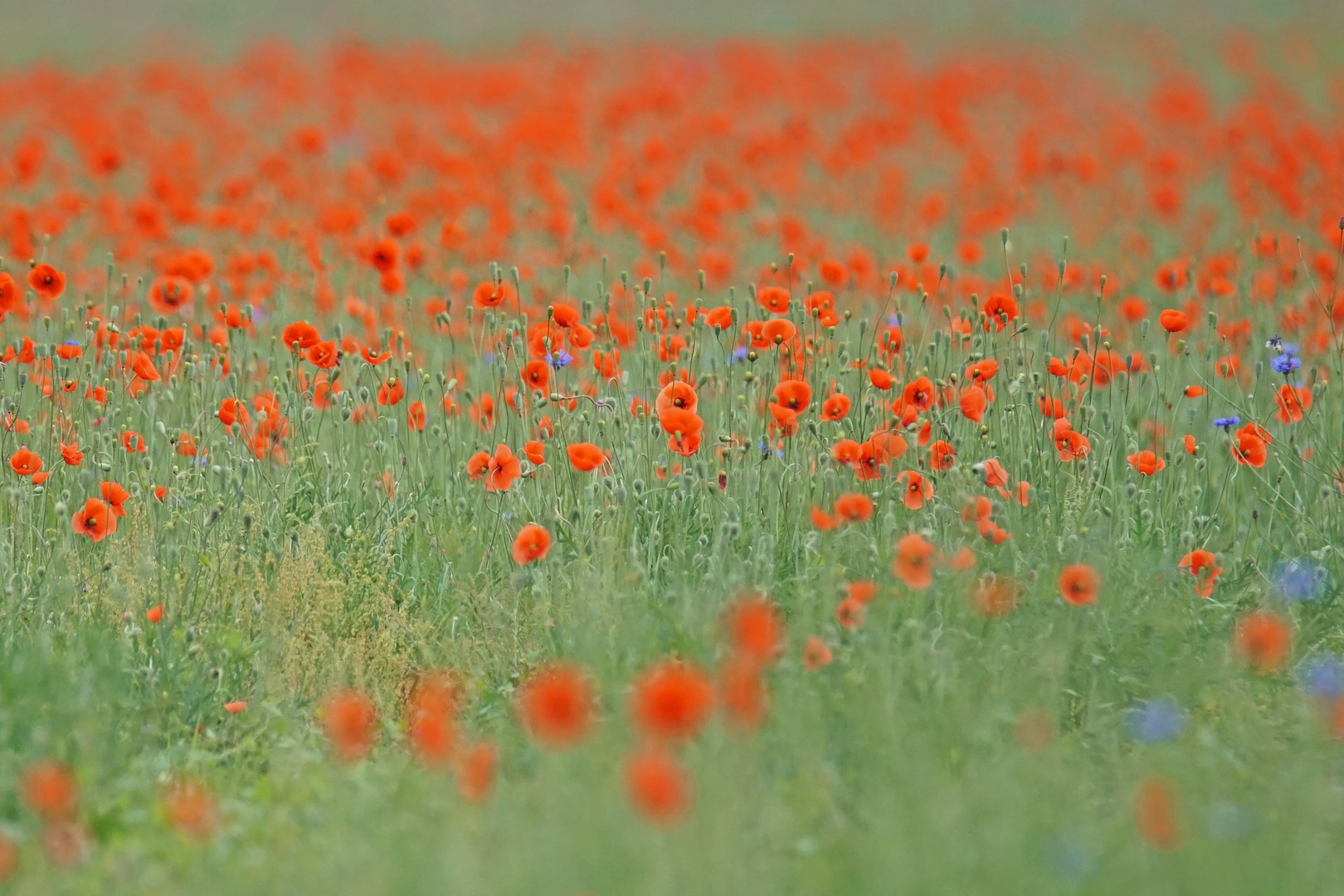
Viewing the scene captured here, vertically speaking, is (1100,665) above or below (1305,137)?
below

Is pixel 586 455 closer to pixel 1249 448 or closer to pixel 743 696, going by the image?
pixel 743 696

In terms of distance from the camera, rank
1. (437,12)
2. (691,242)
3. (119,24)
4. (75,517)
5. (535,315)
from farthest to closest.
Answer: (437,12)
(119,24)
(691,242)
(535,315)
(75,517)

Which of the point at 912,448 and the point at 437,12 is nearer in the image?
the point at 912,448

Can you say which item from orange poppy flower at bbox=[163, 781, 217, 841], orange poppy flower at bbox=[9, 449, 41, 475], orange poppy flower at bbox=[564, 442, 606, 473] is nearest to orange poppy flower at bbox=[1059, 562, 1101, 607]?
orange poppy flower at bbox=[564, 442, 606, 473]

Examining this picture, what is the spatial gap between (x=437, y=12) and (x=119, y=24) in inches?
153

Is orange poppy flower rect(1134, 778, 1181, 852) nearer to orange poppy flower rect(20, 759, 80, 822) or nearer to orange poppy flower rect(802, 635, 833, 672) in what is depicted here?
orange poppy flower rect(802, 635, 833, 672)

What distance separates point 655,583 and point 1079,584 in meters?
0.96

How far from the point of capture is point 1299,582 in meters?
3.36

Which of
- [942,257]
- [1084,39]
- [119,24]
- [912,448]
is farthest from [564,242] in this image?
[119,24]

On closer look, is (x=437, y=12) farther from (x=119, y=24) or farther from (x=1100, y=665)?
(x=1100, y=665)

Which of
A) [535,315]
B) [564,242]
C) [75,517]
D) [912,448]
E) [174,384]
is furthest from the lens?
[564,242]

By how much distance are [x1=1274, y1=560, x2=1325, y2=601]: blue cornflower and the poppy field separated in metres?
0.02

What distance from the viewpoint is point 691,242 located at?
7730 mm

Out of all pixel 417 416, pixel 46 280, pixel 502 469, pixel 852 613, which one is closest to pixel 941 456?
pixel 852 613
